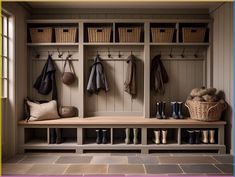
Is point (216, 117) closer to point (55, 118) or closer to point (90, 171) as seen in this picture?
point (90, 171)

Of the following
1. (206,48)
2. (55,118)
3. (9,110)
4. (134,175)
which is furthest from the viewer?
(206,48)

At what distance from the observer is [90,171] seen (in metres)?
2.79

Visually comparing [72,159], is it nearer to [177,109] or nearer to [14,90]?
[14,90]

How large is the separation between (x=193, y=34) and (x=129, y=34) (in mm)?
1017

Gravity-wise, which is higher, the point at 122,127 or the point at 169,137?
the point at 122,127

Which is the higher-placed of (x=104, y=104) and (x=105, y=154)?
(x=104, y=104)

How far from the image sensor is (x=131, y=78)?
3.95 m

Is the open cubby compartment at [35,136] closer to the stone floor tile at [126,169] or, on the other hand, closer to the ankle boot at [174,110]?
the stone floor tile at [126,169]

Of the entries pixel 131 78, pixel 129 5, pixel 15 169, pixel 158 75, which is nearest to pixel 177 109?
pixel 158 75

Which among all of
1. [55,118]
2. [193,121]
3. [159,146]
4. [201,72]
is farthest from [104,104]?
[201,72]

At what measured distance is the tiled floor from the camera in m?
2.75

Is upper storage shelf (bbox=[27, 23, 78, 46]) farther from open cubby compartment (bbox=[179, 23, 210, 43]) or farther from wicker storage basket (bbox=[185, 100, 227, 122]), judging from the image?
wicker storage basket (bbox=[185, 100, 227, 122])

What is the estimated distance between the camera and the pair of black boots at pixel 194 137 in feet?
11.9

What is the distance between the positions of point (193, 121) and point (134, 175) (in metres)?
1.40
